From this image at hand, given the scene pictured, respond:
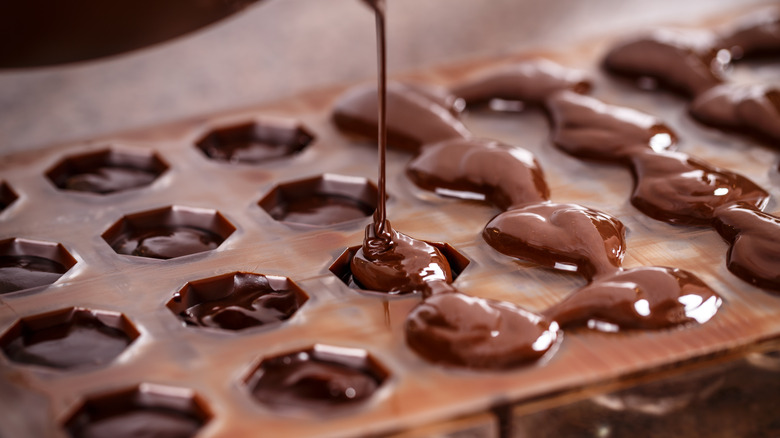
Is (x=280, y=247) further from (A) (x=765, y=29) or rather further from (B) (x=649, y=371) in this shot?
(A) (x=765, y=29)

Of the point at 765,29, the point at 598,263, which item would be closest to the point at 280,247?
the point at 598,263

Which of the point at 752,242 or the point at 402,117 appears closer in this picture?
the point at 752,242

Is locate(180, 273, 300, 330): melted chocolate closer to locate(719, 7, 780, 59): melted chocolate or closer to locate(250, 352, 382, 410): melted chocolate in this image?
locate(250, 352, 382, 410): melted chocolate

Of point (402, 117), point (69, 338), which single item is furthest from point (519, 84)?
point (69, 338)

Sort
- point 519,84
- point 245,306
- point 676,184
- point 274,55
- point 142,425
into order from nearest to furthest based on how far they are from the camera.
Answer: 1. point 142,425
2. point 245,306
3. point 676,184
4. point 519,84
5. point 274,55

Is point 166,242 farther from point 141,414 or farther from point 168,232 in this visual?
point 141,414

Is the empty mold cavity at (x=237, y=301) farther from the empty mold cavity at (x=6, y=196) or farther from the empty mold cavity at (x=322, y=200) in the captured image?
the empty mold cavity at (x=6, y=196)

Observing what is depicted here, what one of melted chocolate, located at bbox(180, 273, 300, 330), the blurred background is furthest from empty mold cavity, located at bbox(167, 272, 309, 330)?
the blurred background
